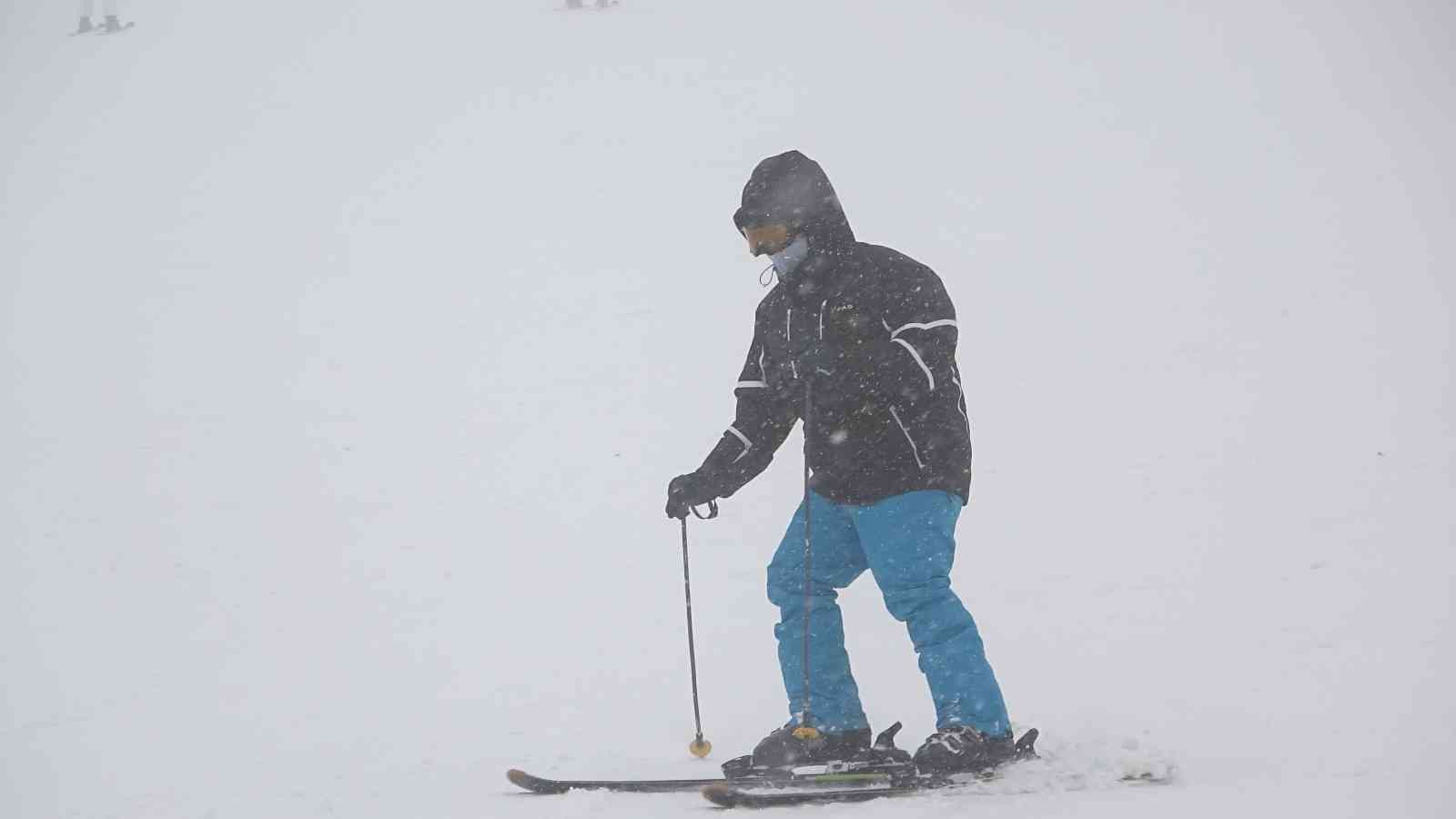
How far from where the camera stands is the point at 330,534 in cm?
820

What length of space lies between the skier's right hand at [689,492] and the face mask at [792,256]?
2.62 ft

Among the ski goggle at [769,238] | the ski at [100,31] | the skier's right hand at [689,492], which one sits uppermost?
the ski at [100,31]

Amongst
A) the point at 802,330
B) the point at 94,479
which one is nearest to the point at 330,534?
the point at 94,479

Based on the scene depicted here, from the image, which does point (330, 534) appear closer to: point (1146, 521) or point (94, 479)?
point (94, 479)

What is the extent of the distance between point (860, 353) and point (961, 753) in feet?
4.19

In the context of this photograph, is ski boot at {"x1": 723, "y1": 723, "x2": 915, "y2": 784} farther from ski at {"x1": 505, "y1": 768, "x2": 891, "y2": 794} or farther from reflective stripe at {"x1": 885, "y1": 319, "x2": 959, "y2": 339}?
reflective stripe at {"x1": 885, "y1": 319, "x2": 959, "y2": 339}

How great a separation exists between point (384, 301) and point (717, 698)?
9.67 metres

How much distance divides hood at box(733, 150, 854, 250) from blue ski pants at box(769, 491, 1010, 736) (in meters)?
0.90

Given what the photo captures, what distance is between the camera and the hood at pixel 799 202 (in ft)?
12.7

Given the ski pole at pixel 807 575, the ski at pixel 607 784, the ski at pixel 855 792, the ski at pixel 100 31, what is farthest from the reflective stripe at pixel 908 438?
the ski at pixel 100 31

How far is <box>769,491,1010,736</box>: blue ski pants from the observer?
12.1 ft

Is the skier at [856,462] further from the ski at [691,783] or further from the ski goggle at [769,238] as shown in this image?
the ski at [691,783]

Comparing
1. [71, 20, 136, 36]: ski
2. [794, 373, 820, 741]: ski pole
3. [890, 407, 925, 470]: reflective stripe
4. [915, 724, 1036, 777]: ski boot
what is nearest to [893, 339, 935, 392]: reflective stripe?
[890, 407, 925, 470]: reflective stripe

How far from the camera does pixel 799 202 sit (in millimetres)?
3861
